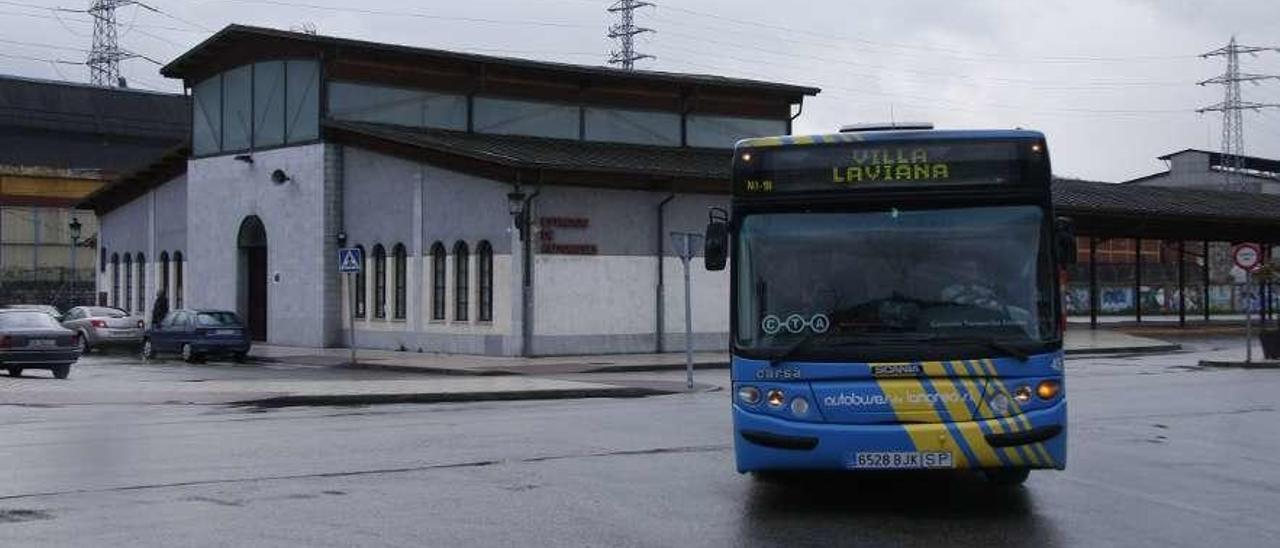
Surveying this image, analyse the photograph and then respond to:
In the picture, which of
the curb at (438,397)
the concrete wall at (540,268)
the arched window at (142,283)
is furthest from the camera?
the arched window at (142,283)

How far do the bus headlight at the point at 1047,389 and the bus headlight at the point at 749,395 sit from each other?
75.5 inches

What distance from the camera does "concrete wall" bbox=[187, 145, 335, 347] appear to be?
125 ft

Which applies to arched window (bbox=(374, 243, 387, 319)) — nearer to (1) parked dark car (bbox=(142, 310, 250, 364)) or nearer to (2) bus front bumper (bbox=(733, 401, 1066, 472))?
(1) parked dark car (bbox=(142, 310, 250, 364))

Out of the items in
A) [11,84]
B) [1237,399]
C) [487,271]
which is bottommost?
[1237,399]

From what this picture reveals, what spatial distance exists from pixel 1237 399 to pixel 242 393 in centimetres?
1483

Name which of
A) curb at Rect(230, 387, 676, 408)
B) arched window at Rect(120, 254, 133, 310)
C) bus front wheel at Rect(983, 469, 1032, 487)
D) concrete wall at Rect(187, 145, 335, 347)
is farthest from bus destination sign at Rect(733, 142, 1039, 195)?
arched window at Rect(120, 254, 133, 310)

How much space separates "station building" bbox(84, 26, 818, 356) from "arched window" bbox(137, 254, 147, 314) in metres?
1.69

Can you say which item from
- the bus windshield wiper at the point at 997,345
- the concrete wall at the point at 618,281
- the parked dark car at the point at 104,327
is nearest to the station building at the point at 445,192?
the concrete wall at the point at 618,281

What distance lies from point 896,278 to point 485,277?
24617 mm

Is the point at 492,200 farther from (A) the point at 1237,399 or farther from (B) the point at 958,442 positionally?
(B) the point at 958,442

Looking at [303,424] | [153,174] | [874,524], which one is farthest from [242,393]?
[153,174]

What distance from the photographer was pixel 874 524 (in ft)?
31.0

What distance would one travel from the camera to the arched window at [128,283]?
162 ft

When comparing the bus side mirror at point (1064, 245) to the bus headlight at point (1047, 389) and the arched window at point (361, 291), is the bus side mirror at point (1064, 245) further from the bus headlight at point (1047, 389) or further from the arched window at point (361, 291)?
the arched window at point (361, 291)
